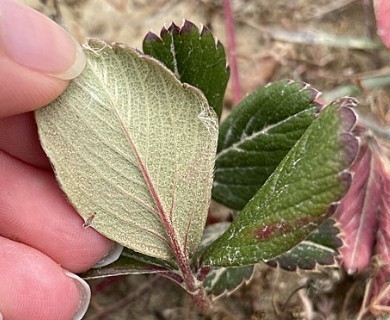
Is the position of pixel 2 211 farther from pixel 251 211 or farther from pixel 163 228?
pixel 251 211

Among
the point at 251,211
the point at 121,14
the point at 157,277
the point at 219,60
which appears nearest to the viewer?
the point at 251,211

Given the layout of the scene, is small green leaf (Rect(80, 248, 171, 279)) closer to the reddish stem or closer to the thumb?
the thumb

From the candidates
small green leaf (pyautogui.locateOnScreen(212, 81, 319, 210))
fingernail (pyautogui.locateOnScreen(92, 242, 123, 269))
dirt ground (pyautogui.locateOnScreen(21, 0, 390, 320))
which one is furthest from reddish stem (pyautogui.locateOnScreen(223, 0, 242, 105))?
fingernail (pyautogui.locateOnScreen(92, 242, 123, 269))

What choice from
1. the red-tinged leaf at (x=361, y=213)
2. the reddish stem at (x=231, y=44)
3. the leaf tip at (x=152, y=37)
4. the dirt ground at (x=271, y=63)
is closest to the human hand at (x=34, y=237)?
the leaf tip at (x=152, y=37)

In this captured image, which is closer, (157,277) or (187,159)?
(187,159)

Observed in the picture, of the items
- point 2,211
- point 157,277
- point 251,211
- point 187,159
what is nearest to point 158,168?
point 187,159

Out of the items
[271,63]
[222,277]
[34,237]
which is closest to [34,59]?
[34,237]

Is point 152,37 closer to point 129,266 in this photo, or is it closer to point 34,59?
point 34,59
